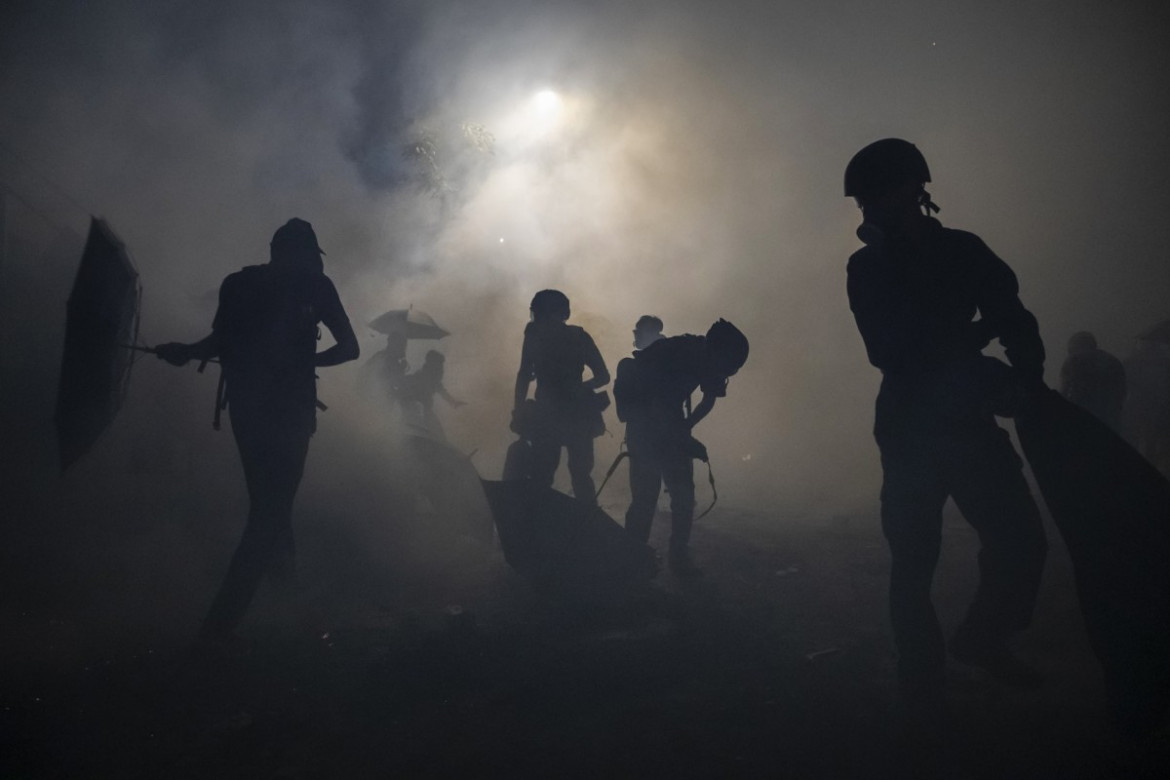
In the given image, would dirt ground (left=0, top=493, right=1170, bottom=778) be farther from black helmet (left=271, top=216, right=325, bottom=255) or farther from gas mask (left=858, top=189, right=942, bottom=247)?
black helmet (left=271, top=216, right=325, bottom=255)

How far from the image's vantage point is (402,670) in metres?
2.37

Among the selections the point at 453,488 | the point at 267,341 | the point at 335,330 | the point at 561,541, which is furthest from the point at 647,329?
the point at 267,341

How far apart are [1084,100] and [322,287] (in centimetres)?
1728

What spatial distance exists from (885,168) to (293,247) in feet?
8.68

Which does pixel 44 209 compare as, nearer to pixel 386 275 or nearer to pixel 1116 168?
pixel 386 275

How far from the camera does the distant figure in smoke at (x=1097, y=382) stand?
4602 millimetres

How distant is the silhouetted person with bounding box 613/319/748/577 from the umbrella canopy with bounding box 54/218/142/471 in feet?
8.32

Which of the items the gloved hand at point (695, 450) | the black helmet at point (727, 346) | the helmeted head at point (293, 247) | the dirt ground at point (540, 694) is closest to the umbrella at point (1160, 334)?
the dirt ground at point (540, 694)

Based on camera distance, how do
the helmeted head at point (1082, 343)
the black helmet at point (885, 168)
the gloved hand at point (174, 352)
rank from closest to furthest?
the black helmet at point (885, 168) < the gloved hand at point (174, 352) < the helmeted head at point (1082, 343)

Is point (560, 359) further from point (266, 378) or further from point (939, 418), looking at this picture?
point (939, 418)

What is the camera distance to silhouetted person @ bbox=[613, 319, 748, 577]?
3730mm

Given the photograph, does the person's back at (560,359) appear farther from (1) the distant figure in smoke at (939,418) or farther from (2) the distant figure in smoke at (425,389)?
(2) the distant figure in smoke at (425,389)

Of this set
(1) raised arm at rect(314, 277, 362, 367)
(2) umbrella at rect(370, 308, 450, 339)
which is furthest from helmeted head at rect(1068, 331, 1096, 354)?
(2) umbrella at rect(370, 308, 450, 339)

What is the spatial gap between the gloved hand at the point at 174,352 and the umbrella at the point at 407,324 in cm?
454
